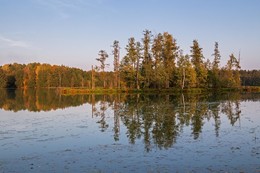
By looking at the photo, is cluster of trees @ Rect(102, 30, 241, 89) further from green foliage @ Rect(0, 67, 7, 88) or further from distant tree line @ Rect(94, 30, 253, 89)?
green foliage @ Rect(0, 67, 7, 88)

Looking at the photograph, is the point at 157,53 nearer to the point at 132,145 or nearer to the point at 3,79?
the point at 132,145

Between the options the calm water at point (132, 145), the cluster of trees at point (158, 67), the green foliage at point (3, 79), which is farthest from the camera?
the green foliage at point (3, 79)

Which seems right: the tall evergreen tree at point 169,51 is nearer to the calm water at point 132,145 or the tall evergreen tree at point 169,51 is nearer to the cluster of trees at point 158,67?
the cluster of trees at point 158,67

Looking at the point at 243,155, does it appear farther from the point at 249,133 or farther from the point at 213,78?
the point at 213,78

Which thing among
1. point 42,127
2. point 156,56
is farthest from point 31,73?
point 42,127

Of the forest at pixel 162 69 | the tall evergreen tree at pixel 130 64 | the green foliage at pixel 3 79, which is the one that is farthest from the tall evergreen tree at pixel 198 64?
the green foliage at pixel 3 79

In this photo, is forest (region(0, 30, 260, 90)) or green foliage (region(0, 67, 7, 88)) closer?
forest (region(0, 30, 260, 90))

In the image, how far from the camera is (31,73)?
14988 centimetres

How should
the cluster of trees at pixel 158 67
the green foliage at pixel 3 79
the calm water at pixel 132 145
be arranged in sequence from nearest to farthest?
the calm water at pixel 132 145 → the cluster of trees at pixel 158 67 → the green foliage at pixel 3 79

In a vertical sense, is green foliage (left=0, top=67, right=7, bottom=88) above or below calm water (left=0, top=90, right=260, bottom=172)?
above

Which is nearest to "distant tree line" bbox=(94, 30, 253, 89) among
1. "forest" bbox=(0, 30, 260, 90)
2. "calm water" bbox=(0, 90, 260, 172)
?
"forest" bbox=(0, 30, 260, 90)

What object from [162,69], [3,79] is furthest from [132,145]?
[3,79]

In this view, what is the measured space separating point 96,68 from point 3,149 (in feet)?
212

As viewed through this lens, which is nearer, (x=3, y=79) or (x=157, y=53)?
(x=157, y=53)
